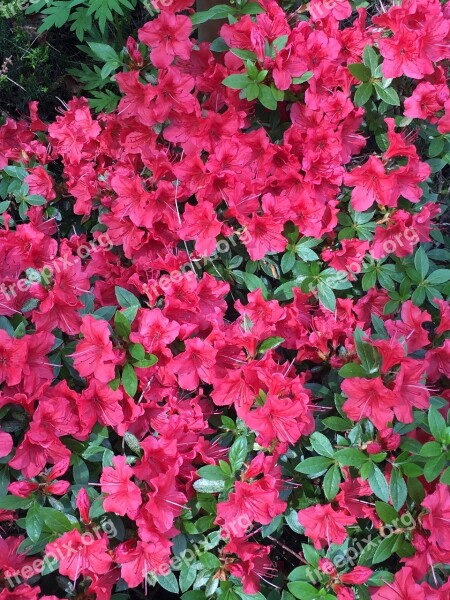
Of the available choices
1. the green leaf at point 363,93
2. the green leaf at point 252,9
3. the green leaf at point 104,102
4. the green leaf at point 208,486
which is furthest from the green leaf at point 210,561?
the green leaf at point 104,102

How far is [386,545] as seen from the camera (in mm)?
1632

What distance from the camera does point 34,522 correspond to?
1578 mm

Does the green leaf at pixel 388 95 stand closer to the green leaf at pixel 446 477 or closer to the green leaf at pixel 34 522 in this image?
the green leaf at pixel 446 477

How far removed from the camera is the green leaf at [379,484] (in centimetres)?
163

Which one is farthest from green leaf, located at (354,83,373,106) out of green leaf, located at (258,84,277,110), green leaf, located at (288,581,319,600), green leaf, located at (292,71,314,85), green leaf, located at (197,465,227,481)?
green leaf, located at (288,581,319,600)

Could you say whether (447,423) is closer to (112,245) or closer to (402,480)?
(402,480)

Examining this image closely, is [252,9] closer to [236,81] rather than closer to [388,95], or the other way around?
[236,81]

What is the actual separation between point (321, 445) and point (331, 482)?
0.10 m

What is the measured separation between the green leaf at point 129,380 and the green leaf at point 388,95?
1173mm

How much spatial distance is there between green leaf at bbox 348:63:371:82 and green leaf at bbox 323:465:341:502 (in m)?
1.23

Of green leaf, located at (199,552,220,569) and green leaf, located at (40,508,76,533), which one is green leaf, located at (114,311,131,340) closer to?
green leaf, located at (40,508,76,533)

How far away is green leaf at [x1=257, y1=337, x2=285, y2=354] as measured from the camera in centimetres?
177

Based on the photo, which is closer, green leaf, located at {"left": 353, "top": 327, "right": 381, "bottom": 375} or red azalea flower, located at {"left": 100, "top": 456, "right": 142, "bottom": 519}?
red azalea flower, located at {"left": 100, "top": 456, "right": 142, "bottom": 519}

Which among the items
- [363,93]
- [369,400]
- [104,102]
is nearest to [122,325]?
[369,400]
